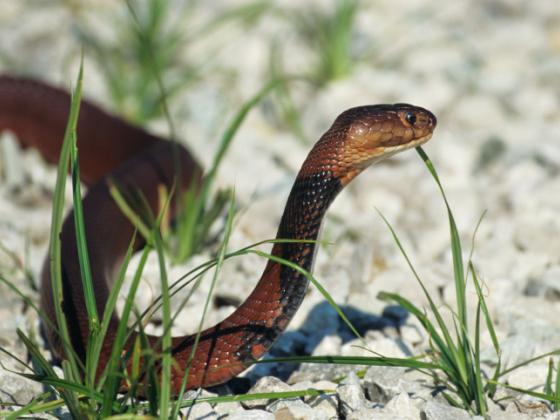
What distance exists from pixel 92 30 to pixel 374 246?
3.81 metres

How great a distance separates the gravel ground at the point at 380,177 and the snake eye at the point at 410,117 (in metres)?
0.90

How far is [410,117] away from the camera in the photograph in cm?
374

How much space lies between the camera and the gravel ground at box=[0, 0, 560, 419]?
12.0 feet

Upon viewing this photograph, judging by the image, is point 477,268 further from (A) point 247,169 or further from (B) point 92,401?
(B) point 92,401

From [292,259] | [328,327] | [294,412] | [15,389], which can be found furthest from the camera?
[328,327]

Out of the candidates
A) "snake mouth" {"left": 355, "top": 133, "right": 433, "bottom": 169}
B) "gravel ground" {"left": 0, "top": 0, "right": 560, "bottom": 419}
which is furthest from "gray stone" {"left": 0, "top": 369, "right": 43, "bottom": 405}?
"snake mouth" {"left": 355, "top": 133, "right": 433, "bottom": 169}

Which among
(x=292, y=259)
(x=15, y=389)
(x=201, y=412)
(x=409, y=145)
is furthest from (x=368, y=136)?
(x=15, y=389)

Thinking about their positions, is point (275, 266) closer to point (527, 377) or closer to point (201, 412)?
point (201, 412)

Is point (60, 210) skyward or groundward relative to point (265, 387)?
skyward

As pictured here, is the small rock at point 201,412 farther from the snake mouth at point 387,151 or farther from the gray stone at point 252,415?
the snake mouth at point 387,151

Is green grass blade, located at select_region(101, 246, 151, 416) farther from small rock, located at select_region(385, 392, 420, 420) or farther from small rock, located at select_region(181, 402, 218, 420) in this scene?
small rock, located at select_region(385, 392, 420, 420)

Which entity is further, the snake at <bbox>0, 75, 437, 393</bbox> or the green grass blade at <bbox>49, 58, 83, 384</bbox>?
the snake at <bbox>0, 75, 437, 393</bbox>

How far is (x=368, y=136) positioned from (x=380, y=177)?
2.16 metres

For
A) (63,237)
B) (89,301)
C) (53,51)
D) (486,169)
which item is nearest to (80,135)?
(53,51)
